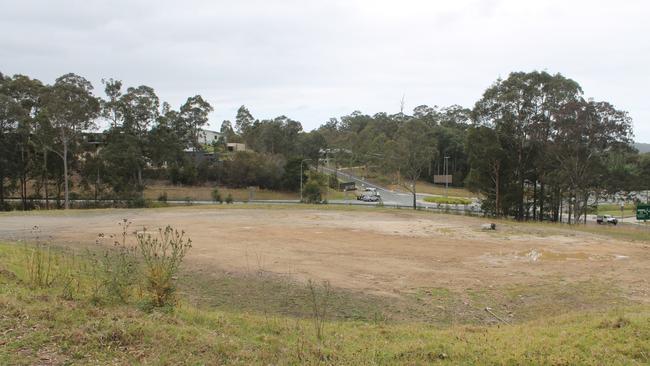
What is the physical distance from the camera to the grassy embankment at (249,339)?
416 cm

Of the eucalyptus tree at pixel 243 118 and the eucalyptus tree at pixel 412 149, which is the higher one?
the eucalyptus tree at pixel 243 118

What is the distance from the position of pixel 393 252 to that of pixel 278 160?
5326 cm

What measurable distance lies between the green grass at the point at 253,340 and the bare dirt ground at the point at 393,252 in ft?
13.9

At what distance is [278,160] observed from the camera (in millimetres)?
67562

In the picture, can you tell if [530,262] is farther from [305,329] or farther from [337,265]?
[305,329]

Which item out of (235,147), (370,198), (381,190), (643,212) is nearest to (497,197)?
(643,212)

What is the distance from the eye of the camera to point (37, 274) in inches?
269

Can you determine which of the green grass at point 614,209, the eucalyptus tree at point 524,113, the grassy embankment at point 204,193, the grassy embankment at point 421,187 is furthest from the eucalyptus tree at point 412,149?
the green grass at point 614,209

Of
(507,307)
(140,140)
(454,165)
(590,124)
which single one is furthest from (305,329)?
(454,165)

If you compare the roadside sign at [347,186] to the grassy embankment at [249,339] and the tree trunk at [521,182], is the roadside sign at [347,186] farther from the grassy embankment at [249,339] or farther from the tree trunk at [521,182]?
the grassy embankment at [249,339]

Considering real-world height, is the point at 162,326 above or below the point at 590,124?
below

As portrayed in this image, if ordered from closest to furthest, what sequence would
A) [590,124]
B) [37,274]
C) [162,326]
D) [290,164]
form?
[162,326], [37,274], [590,124], [290,164]

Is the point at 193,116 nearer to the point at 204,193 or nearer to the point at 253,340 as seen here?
the point at 204,193

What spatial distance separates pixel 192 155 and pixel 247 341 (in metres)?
64.5
